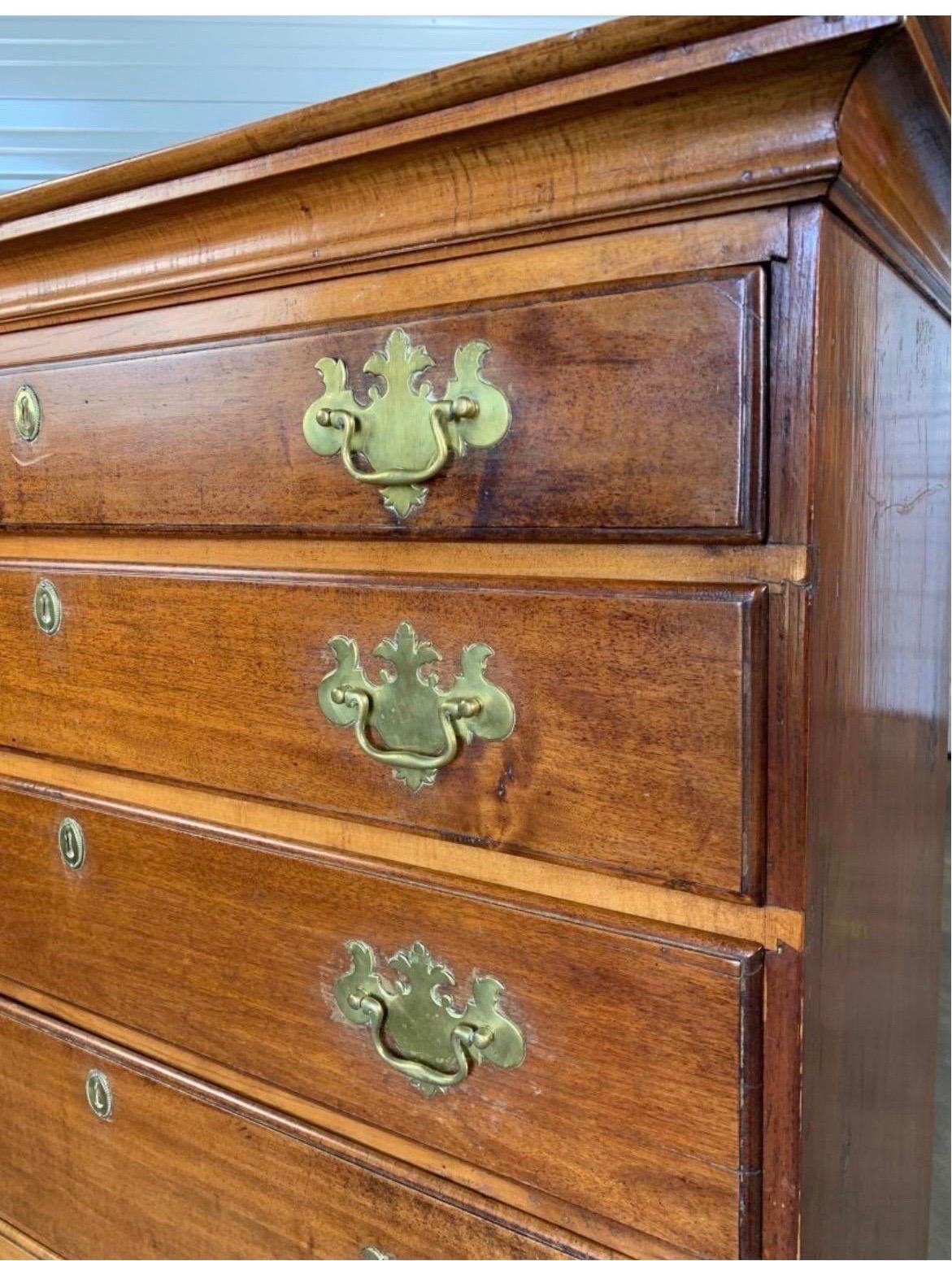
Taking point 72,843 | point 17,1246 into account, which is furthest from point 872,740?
point 17,1246

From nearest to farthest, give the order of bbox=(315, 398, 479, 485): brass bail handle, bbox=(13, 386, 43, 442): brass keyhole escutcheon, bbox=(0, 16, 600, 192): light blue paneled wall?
bbox=(315, 398, 479, 485): brass bail handle < bbox=(13, 386, 43, 442): brass keyhole escutcheon < bbox=(0, 16, 600, 192): light blue paneled wall

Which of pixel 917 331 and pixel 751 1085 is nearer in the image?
pixel 751 1085

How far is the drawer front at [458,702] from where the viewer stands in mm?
542

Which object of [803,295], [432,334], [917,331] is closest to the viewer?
[803,295]

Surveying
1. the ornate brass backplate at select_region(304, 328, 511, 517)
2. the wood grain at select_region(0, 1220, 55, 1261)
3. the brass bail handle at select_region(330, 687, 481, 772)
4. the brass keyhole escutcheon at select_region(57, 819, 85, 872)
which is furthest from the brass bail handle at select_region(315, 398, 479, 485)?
the wood grain at select_region(0, 1220, 55, 1261)

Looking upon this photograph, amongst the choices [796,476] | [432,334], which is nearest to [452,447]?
[432,334]

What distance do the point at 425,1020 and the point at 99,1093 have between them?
0.40m

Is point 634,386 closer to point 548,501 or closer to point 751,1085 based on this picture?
point 548,501

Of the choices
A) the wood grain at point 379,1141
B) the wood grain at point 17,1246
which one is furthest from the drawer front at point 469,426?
the wood grain at point 17,1246

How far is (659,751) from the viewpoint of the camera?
554mm

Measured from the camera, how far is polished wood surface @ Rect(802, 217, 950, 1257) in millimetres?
550

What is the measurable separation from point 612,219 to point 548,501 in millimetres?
153

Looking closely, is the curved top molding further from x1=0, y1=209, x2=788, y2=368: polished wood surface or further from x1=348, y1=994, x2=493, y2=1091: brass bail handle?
x1=348, y1=994, x2=493, y2=1091: brass bail handle

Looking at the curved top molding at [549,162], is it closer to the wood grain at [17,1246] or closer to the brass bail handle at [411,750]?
the brass bail handle at [411,750]
